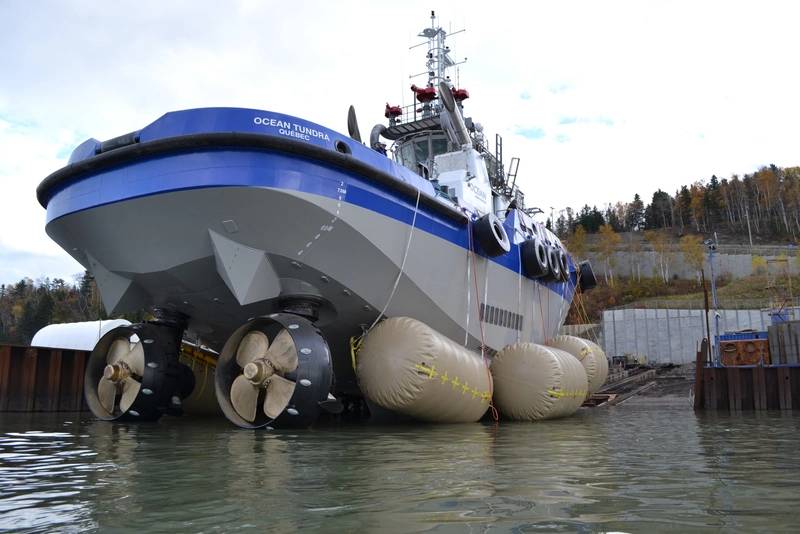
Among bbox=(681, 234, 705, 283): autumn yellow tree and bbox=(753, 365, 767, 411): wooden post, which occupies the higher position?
bbox=(681, 234, 705, 283): autumn yellow tree

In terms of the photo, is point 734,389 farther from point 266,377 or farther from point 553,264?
point 266,377

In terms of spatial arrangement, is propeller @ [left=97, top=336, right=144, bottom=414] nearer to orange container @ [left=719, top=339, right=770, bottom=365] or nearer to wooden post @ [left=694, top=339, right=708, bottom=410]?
wooden post @ [left=694, top=339, right=708, bottom=410]

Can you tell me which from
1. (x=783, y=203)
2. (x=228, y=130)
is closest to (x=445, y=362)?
(x=228, y=130)

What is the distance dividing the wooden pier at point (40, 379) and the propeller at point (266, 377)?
6.37 meters

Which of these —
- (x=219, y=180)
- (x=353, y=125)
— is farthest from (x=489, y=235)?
(x=219, y=180)

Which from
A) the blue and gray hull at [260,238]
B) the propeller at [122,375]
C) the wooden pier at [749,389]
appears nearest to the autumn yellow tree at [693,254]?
the wooden pier at [749,389]

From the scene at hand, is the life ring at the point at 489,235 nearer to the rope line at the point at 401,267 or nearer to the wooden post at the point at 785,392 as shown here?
the rope line at the point at 401,267

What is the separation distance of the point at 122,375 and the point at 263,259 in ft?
10.6

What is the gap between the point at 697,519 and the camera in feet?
8.53

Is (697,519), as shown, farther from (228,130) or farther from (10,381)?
(10,381)

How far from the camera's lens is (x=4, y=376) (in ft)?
38.8

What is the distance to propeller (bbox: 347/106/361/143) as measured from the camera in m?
10.5

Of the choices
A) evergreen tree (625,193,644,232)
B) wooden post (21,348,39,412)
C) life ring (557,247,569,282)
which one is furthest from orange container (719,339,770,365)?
evergreen tree (625,193,644,232)

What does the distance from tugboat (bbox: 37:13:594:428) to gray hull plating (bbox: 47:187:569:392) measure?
0.07ft
